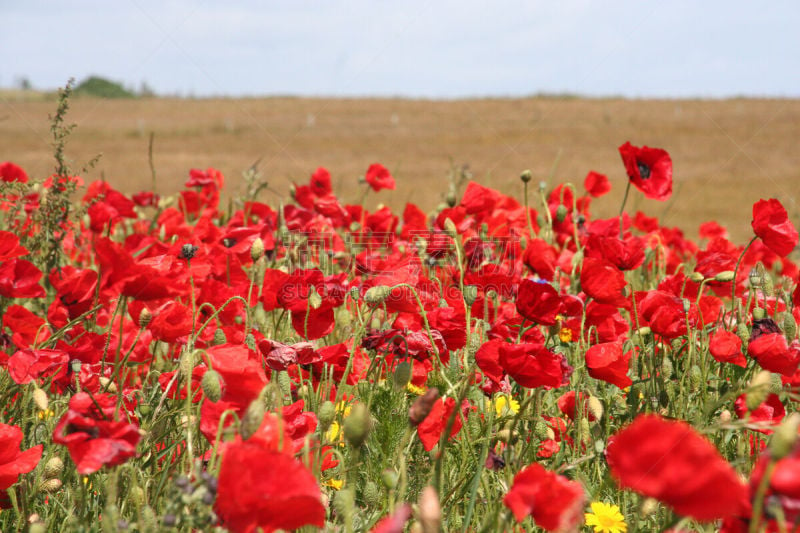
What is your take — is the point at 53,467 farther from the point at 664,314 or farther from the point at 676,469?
the point at 664,314

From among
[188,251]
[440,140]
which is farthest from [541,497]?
[440,140]

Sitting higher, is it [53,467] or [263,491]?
Result: [263,491]

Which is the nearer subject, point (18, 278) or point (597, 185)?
point (18, 278)

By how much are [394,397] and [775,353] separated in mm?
699

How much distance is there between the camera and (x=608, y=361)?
1300 mm

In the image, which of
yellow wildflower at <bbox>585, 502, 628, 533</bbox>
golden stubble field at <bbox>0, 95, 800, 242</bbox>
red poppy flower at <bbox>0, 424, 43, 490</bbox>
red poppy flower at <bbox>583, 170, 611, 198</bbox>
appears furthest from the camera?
golden stubble field at <bbox>0, 95, 800, 242</bbox>

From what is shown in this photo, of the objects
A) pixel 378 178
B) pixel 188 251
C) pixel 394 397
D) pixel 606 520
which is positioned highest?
pixel 378 178

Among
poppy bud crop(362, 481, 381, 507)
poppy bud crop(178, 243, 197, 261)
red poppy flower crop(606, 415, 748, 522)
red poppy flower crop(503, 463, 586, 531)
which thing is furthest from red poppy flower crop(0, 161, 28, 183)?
red poppy flower crop(606, 415, 748, 522)

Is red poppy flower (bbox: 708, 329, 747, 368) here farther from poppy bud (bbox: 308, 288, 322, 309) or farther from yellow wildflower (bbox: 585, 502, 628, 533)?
poppy bud (bbox: 308, 288, 322, 309)

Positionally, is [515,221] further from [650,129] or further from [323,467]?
[650,129]

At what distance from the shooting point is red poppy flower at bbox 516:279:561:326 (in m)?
1.35

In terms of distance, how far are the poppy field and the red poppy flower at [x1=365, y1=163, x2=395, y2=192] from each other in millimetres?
573

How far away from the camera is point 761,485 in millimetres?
649

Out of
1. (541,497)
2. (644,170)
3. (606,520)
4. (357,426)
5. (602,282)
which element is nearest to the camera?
(541,497)
